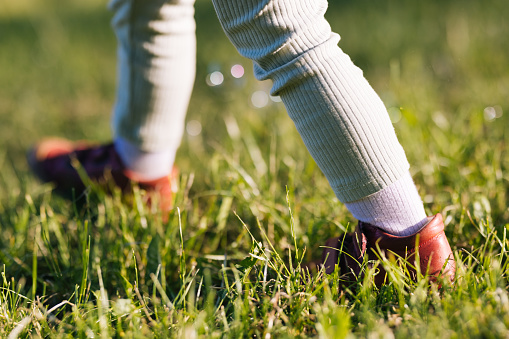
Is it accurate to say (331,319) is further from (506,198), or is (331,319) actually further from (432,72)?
(432,72)

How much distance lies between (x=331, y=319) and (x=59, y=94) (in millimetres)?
2102

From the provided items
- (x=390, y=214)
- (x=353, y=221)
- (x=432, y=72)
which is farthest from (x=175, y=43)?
(x=432, y=72)

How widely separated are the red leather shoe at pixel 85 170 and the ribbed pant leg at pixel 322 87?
25.0 inches

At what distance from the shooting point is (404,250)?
36.2 inches

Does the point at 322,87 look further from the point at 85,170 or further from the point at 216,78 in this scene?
the point at 216,78

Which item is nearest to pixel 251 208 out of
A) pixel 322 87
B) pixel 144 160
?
pixel 144 160

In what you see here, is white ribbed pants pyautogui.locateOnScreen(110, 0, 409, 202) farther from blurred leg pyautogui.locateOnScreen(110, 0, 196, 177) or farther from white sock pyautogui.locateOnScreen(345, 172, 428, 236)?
blurred leg pyautogui.locateOnScreen(110, 0, 196, 177)

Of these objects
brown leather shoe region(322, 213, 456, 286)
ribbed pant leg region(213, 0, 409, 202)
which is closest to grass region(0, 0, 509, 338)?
brown leather shoe region(322, 213, 456, 286)

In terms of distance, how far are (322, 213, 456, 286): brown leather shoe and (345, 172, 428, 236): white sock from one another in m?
0.02

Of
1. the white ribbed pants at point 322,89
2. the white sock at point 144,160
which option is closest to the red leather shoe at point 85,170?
the white sock at point 144,160

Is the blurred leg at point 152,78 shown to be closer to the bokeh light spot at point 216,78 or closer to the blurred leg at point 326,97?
the blurred leg at point 326,97

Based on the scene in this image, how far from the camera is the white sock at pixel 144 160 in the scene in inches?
57.3

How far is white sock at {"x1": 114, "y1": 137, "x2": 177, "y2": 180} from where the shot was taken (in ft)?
4.77

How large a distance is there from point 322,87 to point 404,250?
33 cm
